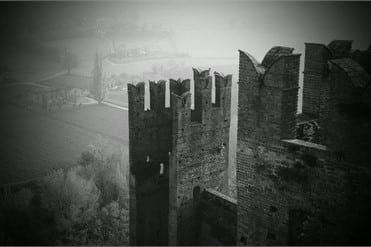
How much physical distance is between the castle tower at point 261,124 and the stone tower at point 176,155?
3.52 meters

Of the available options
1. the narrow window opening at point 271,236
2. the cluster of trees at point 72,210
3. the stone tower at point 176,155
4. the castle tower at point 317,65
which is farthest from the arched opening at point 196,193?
the cluster of trees at point 72,210

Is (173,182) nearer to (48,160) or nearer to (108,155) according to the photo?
(108,155)

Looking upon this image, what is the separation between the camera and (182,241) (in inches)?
530

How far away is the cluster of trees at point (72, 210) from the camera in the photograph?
81.4 ft

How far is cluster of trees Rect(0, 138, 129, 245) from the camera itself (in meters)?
24.8

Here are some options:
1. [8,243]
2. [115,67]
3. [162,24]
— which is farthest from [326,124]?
[162,24]

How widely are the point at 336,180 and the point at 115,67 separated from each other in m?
42.6

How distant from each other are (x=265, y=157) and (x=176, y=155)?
14.2ft

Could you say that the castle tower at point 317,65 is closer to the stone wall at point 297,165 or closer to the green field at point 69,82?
the stone wall at point 297,165

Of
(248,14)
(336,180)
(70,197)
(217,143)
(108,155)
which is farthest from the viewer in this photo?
(248,14)

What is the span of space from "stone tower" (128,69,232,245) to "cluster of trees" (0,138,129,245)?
1111cm

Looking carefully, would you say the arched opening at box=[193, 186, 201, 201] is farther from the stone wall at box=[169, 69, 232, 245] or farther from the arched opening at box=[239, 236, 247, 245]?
the arched opening at box=[239, 236, 247, 245]

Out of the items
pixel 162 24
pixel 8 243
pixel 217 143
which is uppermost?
pixel 162 24

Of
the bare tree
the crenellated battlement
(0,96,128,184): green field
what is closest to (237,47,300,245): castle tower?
the crenellated battlement
